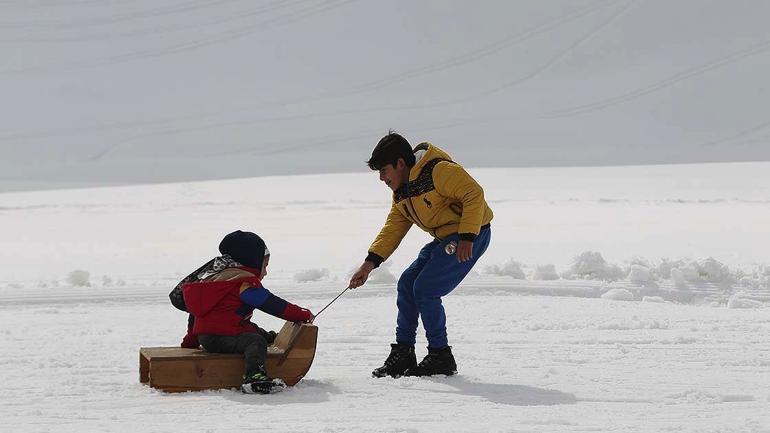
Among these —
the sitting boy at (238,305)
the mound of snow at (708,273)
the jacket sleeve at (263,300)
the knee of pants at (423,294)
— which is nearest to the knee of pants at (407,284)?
the knee of pants at (423,294)

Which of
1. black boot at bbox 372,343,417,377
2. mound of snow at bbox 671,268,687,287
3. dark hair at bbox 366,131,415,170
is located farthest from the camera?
mound of snow at bbox 671,268,687,287

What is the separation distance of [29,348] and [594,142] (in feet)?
74.3

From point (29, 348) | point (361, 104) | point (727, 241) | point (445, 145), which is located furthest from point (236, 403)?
point (361, 104)

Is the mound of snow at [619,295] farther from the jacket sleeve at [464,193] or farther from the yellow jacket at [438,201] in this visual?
the jacket sleeve at [464,193]

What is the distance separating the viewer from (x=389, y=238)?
5484 mm

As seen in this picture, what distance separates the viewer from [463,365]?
5633 mm

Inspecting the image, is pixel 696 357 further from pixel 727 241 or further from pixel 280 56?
pixel 280 56

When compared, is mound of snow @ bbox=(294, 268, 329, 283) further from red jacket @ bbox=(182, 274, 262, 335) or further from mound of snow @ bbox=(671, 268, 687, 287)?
red jacket @ bbox=(182, 274, 262, 335)

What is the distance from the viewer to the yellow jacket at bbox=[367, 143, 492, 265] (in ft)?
16.8

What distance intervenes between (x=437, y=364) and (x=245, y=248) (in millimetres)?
986

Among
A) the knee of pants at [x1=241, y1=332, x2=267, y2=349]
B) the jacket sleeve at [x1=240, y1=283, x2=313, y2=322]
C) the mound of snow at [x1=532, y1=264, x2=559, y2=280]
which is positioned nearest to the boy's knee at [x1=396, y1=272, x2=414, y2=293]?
the jacket sleeve at [x1=240, y1=283, x2=313, y2=322]

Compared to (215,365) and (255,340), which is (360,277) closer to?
(255,340)

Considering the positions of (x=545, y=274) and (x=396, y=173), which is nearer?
(x=396, y=173)

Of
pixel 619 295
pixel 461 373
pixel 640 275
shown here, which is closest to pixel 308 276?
pixel 619 295
